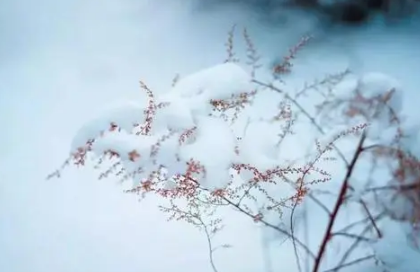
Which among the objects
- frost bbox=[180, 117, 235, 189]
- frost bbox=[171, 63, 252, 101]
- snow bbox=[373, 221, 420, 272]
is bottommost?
snow bbox=[373, 221, 420, 272]

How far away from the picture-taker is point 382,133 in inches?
32.4

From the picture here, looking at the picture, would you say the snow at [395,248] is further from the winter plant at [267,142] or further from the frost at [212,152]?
the frost at [212,152]

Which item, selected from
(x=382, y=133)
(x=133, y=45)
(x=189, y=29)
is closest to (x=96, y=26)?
(x=133, y=45)

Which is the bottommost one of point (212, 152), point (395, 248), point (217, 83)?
point (395, 248)

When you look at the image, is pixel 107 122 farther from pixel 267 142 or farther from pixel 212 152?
pixel 267 142

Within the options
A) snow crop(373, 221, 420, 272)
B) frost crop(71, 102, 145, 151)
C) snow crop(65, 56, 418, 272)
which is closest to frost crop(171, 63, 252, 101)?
snow crop(65, 56, 418, 272)

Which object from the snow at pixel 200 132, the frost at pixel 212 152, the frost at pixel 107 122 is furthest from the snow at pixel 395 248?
the frost at pixel 107 122

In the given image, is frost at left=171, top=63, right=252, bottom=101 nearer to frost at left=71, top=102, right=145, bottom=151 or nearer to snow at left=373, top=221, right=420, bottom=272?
frost at left=71, top=102, right=145, bottom=151

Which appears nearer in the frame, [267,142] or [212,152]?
[212,152]

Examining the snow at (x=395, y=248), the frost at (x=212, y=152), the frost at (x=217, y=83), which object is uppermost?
the frost at (x=217, y=83)

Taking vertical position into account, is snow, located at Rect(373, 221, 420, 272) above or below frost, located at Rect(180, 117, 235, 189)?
below

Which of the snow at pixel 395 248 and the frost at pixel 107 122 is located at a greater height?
the frost at pixel 107 122

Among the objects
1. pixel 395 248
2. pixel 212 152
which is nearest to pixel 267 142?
pixel 212 152

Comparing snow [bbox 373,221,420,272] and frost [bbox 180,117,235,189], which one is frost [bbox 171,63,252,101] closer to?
frost [bbox 180,117,235,189]
